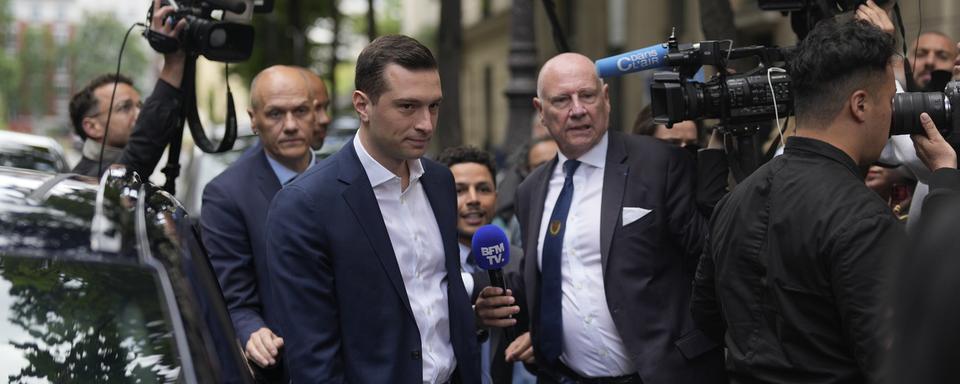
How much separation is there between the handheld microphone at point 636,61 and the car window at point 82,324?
6.42 feet

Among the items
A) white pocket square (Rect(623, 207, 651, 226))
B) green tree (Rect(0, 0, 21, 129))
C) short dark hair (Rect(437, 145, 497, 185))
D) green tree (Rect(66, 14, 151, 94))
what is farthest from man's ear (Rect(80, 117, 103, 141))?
green tree (Rect(66, 14, 151, 94))

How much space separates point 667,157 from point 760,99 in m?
0.64

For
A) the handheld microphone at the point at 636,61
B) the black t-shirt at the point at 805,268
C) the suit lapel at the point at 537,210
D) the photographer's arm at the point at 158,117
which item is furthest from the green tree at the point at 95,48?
the black t-shirt at the point at 805,268

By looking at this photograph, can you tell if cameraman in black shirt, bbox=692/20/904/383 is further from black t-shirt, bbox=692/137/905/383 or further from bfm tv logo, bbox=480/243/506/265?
bfm tv logo, bbox=480/243/506/265

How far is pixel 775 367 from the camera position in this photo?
3406 millimetres

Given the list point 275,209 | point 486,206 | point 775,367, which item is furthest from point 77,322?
point 486,206

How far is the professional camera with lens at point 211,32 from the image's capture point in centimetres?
537

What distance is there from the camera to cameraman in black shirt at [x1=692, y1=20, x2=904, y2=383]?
3193mm

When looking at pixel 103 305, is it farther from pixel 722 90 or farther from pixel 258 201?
pixel 722 90

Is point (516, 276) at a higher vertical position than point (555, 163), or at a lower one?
lower

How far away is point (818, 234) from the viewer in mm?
3256

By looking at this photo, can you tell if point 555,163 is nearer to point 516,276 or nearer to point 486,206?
point 516,276

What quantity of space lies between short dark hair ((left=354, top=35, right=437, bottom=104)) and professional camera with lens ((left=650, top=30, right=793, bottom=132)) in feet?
2.73

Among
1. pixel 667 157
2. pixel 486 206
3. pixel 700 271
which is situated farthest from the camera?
pixel 486 206
